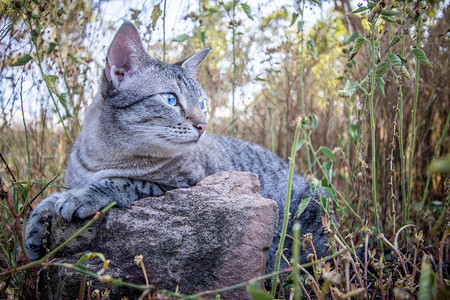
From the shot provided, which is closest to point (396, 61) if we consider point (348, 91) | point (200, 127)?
point (348, 91)

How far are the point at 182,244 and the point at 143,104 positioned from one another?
1.13 meters

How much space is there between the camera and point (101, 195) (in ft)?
6.51

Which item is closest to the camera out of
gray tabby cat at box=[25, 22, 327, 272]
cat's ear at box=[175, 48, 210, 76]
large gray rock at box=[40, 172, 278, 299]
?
large gray rock at box=[40, 172, 278, 299]

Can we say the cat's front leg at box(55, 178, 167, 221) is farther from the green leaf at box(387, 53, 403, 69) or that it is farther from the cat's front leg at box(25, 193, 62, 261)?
the green leaf at box(387, 53, 403, 69)

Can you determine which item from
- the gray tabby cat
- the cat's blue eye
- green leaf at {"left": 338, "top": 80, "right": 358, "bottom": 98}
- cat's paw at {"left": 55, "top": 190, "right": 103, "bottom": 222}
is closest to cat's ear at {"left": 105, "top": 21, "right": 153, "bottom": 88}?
the gray tabby cat

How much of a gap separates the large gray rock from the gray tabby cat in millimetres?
333

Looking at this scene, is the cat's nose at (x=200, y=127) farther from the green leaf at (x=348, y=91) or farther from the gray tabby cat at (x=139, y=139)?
the green leaf at (x=348, y=91)

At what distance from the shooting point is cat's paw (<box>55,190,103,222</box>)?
184 cm

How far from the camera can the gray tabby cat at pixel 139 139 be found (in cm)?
230

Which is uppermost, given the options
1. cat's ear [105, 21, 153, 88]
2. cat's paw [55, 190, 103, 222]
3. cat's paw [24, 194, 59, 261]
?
cat's ear [105, 21, 153, 88]

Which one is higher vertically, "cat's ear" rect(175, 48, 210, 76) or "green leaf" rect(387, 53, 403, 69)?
"cat's ear" rect(175, 48, 210, 76)

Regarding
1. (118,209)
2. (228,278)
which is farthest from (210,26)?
(228,278)

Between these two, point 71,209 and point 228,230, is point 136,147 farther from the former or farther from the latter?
point 228,230

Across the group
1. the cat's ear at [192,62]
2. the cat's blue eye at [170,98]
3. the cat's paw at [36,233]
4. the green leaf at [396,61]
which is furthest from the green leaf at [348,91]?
the cat's paw at [36,233]
